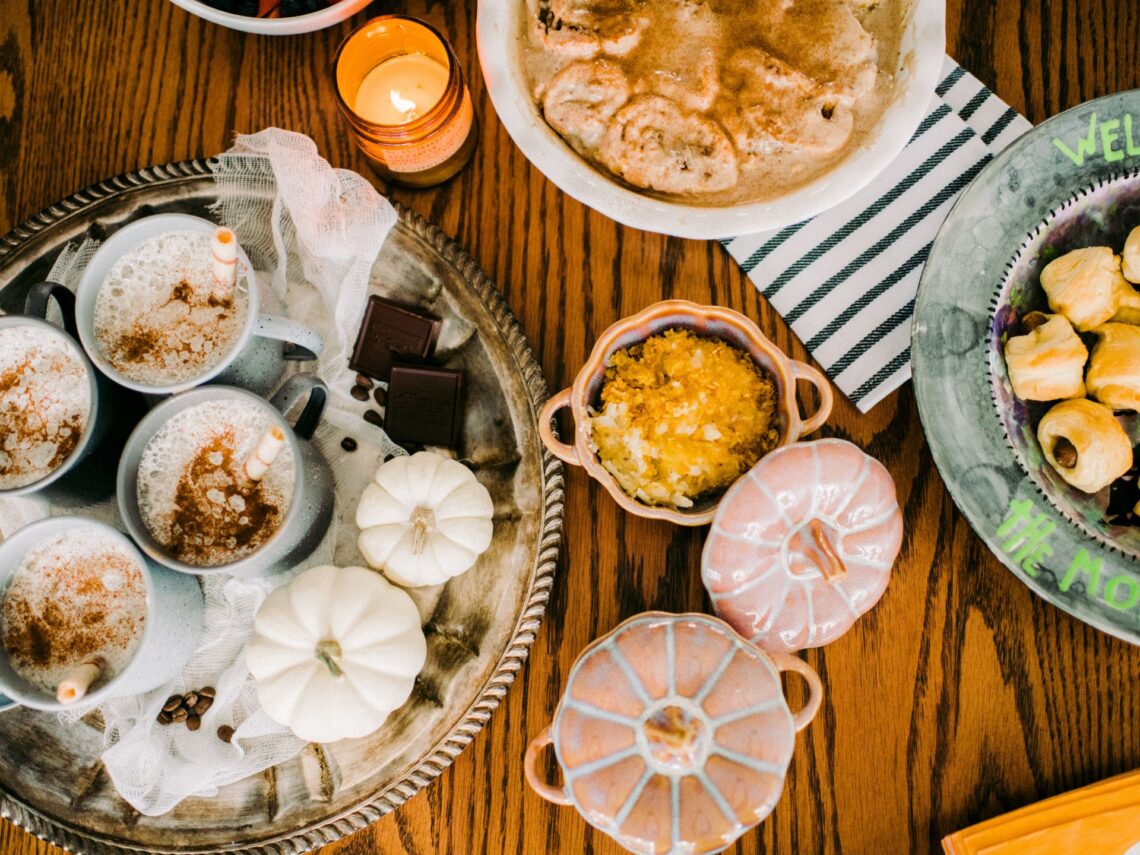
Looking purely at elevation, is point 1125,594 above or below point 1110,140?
below

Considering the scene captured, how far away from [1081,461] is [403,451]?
928mm

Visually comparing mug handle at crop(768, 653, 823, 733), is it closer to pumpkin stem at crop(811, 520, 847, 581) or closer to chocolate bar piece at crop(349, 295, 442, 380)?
pumpkin stem at crop(811, 520, 847, 581)

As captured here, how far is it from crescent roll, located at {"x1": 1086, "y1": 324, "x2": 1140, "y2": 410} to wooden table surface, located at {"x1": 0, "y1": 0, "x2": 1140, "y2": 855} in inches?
9.6

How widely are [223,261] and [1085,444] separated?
1110 mm

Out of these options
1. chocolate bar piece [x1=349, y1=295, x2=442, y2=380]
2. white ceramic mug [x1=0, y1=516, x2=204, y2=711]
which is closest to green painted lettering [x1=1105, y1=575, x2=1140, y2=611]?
chocolate bar piece [x1=349, y1=295, x2=442, y2=380]

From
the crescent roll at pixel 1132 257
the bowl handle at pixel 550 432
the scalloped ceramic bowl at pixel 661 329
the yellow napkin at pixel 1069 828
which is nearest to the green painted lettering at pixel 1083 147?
the crescent roll at pixel 1132 257

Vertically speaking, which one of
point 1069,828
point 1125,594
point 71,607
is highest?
point 1125,594

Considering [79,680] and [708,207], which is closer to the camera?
[79,680]

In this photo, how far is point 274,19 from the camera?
117cm

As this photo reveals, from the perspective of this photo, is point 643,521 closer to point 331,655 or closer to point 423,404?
point 423,404

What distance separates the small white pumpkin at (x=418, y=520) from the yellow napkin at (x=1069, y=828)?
82cm

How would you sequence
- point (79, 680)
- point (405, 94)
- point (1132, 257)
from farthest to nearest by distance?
point (405, 94) → point (1132, 257) → point (79, 680)

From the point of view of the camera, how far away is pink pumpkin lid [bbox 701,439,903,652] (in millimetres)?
1027

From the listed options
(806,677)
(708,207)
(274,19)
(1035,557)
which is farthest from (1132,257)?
(274,19)
